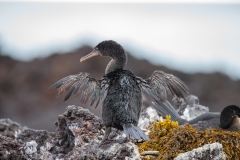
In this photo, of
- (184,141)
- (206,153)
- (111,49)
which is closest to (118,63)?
(111,49)

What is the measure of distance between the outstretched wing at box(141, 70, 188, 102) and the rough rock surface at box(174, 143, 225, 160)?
4.58 ft

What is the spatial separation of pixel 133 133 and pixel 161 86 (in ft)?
3.62

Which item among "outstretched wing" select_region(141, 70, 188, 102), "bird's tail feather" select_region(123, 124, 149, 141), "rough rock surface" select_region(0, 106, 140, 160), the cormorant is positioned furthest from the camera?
"outstretched wing" select_region(141, 70, 188, 102)

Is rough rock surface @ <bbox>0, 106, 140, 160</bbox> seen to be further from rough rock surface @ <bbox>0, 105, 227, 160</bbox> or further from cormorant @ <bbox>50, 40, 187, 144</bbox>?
cormorant @ <bbox>50, 40, 187, 144</bbox>

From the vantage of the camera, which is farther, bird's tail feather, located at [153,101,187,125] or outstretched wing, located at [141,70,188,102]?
bird's tail feather, located at [153,101,187,125]

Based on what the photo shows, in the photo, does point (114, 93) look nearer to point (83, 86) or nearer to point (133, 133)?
point (83, 86)

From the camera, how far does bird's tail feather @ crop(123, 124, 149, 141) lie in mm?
6668

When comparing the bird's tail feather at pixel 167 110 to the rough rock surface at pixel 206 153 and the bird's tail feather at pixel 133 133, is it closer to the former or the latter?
the bird's tail feather at pixel 133 133

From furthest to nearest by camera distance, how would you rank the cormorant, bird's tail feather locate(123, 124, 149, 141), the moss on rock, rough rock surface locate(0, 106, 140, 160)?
the cormorant < bird's tail feather locate(123, 124, 149, 141) < the moss on rock < rough rock surface locate(0, 106, 140, 160)

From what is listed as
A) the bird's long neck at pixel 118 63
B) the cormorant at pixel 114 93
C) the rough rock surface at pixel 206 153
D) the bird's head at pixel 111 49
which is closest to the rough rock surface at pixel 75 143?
the rough rock surface at pixel 206 153

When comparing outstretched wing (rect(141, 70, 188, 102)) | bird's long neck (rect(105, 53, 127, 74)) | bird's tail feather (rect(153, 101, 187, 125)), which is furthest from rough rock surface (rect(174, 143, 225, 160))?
bird's tail feather (rect(153, 101, 187, 125))

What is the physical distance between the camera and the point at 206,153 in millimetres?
6191

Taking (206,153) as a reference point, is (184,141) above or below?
above

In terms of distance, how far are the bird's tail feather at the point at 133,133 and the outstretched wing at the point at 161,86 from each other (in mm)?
685
